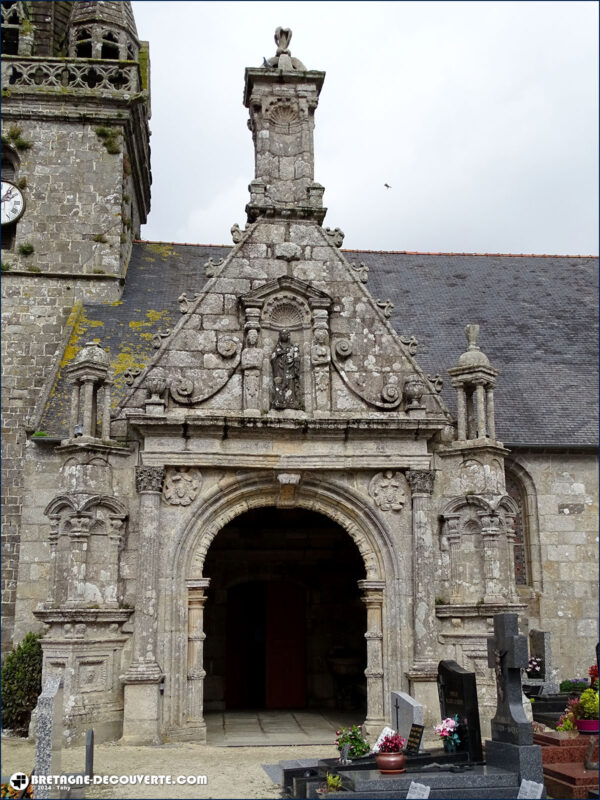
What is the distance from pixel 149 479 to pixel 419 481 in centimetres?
383

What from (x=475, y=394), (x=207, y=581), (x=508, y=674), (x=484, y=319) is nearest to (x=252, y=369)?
(x=207, y=581)

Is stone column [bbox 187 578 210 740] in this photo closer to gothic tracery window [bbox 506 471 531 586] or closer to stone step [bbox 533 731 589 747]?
stone step [bbox 533 731 589 747]

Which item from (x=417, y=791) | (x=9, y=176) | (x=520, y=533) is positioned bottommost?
(x=417, y=791)

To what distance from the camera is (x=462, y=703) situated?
10023 mm

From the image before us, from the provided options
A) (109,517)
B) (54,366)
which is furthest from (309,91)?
(109,517)

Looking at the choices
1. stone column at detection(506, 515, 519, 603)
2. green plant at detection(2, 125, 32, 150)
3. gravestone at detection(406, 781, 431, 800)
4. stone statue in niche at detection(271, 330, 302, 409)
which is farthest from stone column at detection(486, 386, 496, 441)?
green plant at detection(2, 125, 32, 150)

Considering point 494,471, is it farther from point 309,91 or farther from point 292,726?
point 309,91

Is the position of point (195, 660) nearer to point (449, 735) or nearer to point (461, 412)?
point (449, 735)

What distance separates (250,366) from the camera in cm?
1276

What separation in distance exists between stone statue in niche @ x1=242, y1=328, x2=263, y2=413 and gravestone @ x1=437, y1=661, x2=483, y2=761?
443cm

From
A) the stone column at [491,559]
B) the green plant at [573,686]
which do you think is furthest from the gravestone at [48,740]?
the green plant at [573,686]

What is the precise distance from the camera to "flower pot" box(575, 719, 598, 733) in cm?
984

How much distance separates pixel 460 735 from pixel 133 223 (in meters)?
15.1

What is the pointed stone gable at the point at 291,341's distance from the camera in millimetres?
12750
